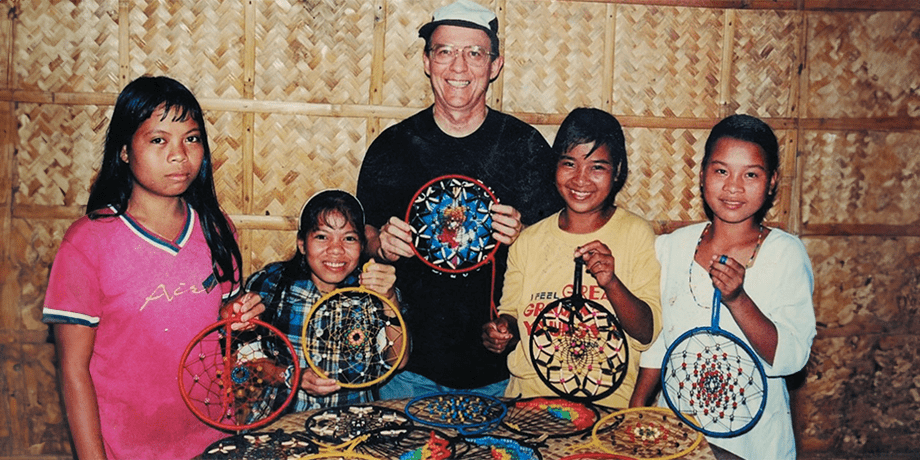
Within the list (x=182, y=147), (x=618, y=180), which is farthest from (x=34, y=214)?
(x=618, y=180)

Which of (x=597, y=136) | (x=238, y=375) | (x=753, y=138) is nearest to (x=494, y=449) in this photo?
(x=238, y=375)

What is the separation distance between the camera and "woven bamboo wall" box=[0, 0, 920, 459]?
306 centimetres

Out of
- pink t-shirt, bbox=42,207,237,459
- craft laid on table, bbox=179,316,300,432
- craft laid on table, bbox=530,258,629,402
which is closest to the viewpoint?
pink t-shirt, bbox=42,207,237,459

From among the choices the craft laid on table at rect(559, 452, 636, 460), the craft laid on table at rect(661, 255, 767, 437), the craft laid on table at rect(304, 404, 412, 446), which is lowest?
the craft laid on table at rect(559, 452, 636, 460)

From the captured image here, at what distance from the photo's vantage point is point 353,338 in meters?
3.10

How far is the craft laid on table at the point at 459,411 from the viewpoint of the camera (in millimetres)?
2699

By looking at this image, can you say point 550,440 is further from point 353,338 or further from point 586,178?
point 586,178

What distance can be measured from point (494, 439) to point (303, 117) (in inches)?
64.0

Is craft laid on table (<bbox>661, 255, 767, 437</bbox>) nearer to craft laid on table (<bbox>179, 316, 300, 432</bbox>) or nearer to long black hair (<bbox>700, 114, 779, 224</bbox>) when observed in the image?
long black hair (<bbox>700, 114, 779, 224</bbox>)

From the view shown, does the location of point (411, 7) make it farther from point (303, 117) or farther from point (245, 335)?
point (245, 335)

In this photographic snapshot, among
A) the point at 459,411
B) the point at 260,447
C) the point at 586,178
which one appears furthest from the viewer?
the point at 586,178

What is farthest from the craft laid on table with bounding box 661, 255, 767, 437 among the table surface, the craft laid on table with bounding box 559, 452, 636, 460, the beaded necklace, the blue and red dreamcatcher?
the blue and red dreamcatcher

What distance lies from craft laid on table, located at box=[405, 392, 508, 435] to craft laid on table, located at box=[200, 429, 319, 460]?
0.44 meters

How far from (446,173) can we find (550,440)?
4.14 ft
